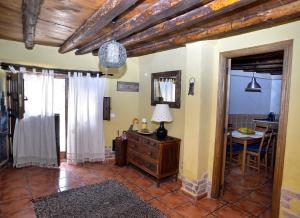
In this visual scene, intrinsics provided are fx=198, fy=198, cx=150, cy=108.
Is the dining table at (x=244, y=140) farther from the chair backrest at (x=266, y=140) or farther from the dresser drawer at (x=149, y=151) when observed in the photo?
the dresser drawer at (x=149, y=151)

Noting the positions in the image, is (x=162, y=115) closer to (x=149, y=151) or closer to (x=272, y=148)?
(x=149, y=151)

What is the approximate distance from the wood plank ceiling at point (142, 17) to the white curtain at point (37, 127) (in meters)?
0.90

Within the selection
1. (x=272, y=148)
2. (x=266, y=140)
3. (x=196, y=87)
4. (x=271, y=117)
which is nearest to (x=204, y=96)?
(x=196, y=87)

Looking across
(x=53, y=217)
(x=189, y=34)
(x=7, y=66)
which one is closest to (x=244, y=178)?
(x=189, y=34)

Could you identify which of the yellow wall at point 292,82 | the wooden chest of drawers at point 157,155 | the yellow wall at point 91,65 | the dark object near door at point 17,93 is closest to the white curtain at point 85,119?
the yellow wall at point 91,65

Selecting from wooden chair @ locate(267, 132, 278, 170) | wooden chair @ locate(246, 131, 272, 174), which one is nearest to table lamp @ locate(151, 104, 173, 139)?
wooden chair @ locate(246, 131, 272, 174)

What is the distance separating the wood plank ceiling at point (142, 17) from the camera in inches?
64.8

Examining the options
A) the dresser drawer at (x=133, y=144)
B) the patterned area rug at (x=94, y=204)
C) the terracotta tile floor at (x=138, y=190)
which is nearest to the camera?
the patterned area rug at (x=94, y=204)

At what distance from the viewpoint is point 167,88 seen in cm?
365

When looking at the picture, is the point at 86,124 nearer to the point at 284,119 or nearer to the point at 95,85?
the point at 95,85

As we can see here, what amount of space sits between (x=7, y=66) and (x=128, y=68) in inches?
85.6

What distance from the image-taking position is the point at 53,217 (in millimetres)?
2301

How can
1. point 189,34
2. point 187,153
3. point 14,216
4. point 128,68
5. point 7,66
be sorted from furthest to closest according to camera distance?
point 128,68 < point 7,66 < point 187,153 < point 189,34 < point 14,216

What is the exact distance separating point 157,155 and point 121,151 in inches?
41.0
